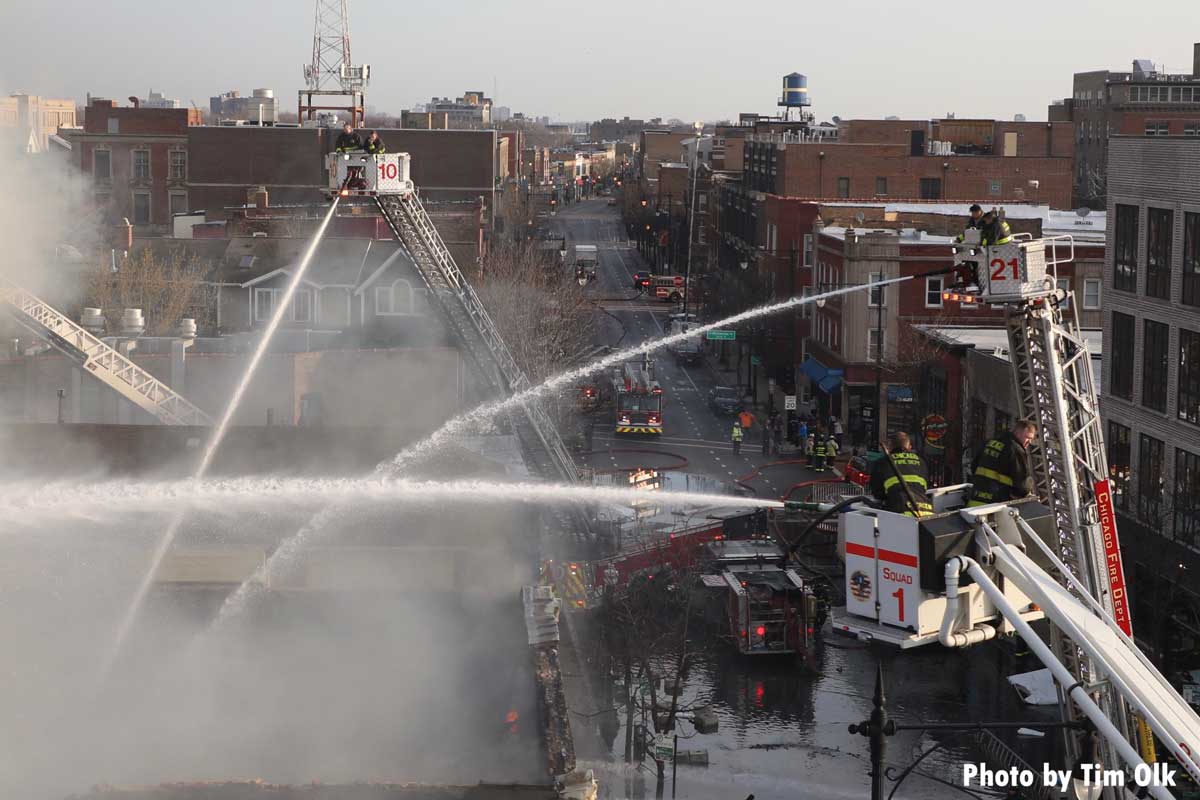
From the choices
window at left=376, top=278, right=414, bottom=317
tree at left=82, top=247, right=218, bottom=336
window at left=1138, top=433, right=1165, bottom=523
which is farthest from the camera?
tree at left=82, top=247, right=218, bottom=336

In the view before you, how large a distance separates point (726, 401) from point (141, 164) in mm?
34621

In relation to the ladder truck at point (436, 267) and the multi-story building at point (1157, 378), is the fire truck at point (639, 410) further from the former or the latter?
the multi-story building at point (1157, 378)

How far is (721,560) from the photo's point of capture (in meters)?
22.4

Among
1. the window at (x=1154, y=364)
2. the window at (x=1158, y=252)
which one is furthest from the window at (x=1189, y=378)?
the window at (x=1158, y=252)

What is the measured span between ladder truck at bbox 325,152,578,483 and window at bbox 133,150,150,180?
4284 cm

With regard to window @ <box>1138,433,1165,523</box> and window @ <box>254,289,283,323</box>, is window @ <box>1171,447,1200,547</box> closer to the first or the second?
window @ <box>1138,433,1165,523</box>

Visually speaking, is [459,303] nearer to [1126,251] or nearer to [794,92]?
[1126,251]

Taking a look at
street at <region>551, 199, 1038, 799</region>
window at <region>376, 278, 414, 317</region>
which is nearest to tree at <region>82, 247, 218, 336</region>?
window at <region>376, 278, 414, 317</region>

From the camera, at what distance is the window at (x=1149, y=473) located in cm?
2273

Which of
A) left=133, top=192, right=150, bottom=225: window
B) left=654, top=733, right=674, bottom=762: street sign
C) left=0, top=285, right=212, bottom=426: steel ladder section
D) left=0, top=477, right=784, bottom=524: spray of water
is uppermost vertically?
left=133, top=192, right=150, bottom=225: window

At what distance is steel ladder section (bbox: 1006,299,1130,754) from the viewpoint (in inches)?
399

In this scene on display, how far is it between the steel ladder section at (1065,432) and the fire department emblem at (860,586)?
2.45m

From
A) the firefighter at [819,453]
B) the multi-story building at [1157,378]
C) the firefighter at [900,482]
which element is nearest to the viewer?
the firefighter at [900,482]

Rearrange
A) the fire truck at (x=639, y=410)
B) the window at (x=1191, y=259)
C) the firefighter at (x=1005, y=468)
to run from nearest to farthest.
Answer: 1. the firefighter at (x=1005, y=468)
2. the window at (x=1191, y=259)
3. the fire truck at (x=639, y=410)
